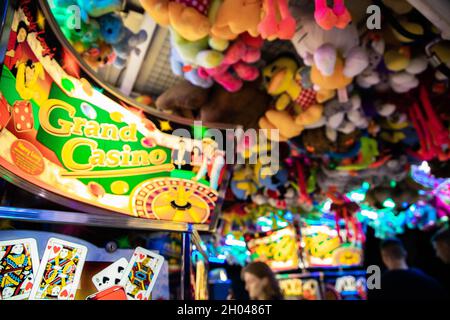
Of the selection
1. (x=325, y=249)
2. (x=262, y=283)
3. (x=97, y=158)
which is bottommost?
(x=262, y=283)

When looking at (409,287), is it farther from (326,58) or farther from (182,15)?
(182,15)

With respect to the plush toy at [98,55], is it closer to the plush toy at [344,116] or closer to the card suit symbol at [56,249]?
the card suit symbol at [56,249]

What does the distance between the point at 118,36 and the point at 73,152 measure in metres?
1.06

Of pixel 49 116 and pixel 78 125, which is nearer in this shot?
pixel 49 116

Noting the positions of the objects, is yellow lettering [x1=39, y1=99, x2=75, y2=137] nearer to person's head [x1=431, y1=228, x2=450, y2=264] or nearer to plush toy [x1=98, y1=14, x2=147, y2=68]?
A: plush toy [x1=98, y1=14, x2=147, y2=68]

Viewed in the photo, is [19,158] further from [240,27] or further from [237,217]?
[237,217]

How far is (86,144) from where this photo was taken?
132cm

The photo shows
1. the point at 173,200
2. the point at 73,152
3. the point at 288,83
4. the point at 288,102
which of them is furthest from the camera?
the point at 288,102

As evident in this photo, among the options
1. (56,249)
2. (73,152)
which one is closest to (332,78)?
(73,152)

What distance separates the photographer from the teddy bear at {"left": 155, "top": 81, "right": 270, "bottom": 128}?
2465mm

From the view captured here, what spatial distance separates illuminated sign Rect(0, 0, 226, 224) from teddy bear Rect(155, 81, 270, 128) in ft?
2.87

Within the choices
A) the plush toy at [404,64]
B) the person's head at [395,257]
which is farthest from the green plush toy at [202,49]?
the person's head at [395,257]
